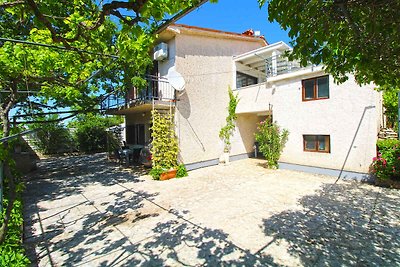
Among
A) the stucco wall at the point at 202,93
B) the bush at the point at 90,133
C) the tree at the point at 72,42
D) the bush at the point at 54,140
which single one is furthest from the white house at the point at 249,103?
the bush at the point at 54,140

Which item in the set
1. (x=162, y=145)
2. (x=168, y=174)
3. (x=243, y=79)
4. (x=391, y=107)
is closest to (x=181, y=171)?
(x=168, y=174)

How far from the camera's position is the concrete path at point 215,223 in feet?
13.8

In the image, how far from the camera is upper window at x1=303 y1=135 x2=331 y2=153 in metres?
10.3

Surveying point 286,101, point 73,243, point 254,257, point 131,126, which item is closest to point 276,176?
point 286,101

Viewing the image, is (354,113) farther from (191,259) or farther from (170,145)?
(191,259)

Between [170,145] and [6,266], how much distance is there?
792cm

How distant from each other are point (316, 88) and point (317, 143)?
2.82 m

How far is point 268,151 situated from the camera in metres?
12.2

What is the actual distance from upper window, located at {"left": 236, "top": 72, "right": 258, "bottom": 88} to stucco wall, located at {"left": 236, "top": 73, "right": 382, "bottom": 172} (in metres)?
2.64

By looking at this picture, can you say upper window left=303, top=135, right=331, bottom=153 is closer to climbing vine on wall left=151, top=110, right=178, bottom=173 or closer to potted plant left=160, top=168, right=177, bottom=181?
climbing vine on wall left=151, top=110, right=178, bottom=173

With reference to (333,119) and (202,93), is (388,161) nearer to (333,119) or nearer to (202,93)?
(333,119)

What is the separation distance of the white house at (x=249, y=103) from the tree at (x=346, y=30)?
23.7 feet

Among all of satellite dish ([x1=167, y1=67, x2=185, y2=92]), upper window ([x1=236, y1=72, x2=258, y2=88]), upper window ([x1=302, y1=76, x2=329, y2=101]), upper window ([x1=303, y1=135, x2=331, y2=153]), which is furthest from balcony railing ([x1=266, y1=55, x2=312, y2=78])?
satellite dish ([x1=167, y1=67, x2=185, y2=92])

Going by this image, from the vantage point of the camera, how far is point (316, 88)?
1061 cm
